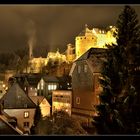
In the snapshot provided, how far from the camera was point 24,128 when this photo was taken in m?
6.85

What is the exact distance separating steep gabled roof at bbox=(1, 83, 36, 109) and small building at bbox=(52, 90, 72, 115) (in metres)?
0.67

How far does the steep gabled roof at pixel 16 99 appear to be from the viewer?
8805 mm

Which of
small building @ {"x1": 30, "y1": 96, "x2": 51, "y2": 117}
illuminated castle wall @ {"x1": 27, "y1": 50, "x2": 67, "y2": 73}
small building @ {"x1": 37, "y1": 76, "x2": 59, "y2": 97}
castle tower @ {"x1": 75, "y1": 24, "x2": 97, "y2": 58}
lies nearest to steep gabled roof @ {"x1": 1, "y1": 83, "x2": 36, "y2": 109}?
small building @ {"x1": 30, "y1": 96, "x2": 51, "y2": 117}

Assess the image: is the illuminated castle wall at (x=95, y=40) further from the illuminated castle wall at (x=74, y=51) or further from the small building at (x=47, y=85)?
the small building at (x=47, y=85)

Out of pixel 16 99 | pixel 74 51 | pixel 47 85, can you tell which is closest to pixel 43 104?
pixel 47 85

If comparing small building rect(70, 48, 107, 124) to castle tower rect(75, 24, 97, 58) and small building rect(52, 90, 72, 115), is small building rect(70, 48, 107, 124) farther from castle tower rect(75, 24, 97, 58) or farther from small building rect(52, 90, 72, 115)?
castle tower rect(75, 24, 97, 58)

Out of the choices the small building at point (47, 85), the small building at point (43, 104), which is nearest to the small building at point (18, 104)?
the small building at point (43, 104)

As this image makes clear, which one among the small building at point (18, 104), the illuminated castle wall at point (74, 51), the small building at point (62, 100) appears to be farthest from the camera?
the illuminated castle wall at point (74, 51)

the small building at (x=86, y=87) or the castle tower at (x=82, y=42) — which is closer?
the small building at (x=86, y=87)

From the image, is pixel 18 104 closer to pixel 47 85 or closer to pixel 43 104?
pixel 43 104

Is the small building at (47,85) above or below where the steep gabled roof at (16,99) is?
above

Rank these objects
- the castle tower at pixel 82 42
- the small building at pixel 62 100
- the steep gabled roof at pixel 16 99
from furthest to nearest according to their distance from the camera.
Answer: the castle tower at pixel 82 42, the small building at pixel 62 100, the steep gabled roof at pixel 16 99

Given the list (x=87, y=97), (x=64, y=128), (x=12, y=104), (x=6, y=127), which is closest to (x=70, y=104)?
(x=87, y=97)

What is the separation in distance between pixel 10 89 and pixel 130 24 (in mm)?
5087
